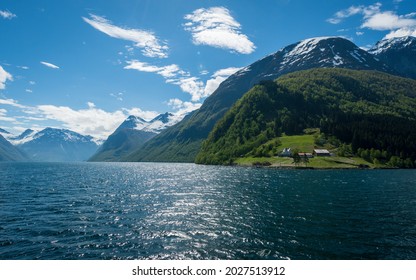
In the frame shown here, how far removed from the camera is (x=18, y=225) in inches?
1941

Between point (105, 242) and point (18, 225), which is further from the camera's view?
point (18, 225)

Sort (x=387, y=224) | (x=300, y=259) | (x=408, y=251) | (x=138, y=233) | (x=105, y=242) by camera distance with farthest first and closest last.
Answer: (x=387, y=224), (x=138, y=233), (x=105, y=242), (x=408, y=251), (x=300, y=259)

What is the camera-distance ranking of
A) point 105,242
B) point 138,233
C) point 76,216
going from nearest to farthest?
point 105,242
point 138,233
point 76,216

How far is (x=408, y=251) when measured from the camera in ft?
117

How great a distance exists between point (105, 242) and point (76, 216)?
2005cm

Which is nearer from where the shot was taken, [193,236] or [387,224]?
[193,236]

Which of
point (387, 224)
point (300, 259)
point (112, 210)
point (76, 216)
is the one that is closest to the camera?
point (300, 259)

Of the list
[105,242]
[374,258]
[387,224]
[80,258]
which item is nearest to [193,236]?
[105,242]

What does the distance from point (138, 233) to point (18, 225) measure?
22292 millimetres
